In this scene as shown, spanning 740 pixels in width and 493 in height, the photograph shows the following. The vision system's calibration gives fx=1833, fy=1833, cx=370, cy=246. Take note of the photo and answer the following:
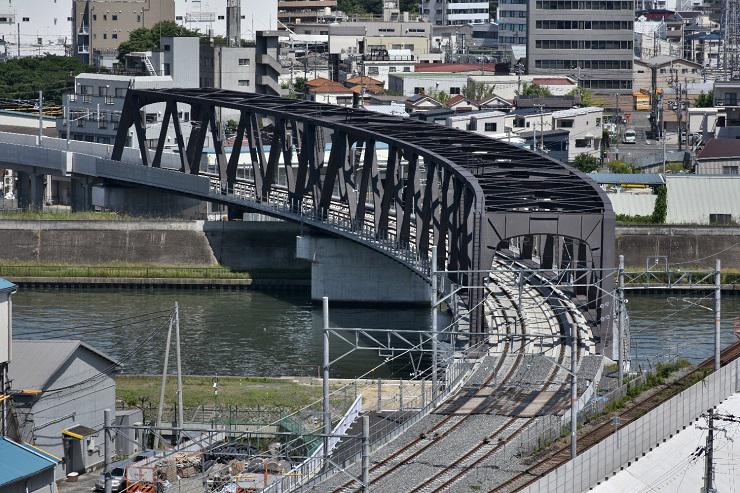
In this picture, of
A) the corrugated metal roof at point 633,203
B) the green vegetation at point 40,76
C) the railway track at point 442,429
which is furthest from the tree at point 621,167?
the railway track at point 442,429

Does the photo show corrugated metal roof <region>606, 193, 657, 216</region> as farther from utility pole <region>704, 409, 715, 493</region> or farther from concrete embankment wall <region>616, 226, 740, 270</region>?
utility pole <region>704, 409, 715, 493</region>

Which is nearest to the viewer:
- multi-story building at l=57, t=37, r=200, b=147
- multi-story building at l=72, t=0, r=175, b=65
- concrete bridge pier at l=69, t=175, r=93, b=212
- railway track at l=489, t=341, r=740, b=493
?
railway track at l=489, t=341, r=740, b=493

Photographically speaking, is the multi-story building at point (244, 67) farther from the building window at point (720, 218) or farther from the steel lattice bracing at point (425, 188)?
the building window at point (720, 218)

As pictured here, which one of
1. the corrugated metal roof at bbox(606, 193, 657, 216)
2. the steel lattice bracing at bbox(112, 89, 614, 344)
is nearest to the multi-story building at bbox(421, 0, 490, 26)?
the steel lattice bracing at bbox(112, 89, 614, 344)

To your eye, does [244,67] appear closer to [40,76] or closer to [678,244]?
[40,76]

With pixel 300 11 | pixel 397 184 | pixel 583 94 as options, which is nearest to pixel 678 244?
pixel 397 184

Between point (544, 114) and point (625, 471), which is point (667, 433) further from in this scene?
point (544, 114)
